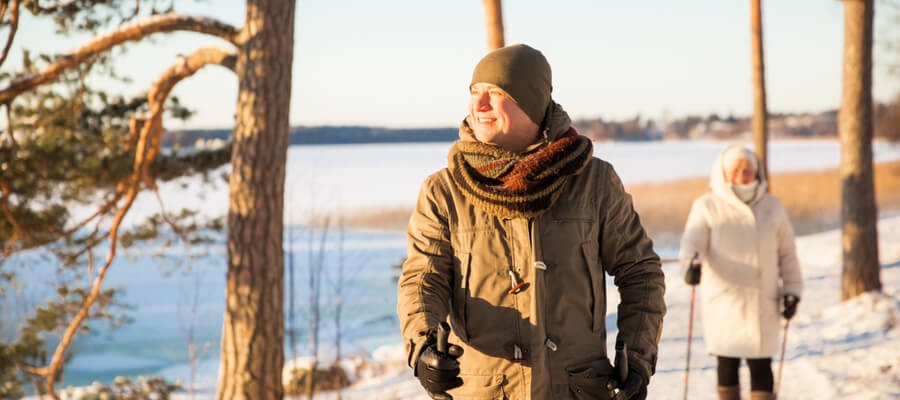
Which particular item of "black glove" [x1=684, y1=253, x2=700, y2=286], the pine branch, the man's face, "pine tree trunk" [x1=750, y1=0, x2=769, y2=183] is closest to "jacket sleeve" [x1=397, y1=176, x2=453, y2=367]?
the man's face

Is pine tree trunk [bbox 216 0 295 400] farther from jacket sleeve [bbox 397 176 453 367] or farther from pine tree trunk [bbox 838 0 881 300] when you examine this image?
pine tree trunk [bbox 838 0 881 300]

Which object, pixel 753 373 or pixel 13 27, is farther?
pixel 13 27

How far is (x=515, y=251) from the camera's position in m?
2.29

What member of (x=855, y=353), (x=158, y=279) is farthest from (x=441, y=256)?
(x=158, y=279)

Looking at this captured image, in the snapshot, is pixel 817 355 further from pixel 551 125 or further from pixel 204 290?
pixel 204 290

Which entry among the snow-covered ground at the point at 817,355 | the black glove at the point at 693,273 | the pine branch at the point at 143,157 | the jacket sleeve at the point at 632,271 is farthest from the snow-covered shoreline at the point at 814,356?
the jacket sleeve at the point at 632,271

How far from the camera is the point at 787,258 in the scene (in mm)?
4984

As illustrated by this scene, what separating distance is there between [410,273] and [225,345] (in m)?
4.66

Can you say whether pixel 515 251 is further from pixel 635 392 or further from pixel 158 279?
pixel 158 279

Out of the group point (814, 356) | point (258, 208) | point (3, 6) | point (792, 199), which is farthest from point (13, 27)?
point (792, 199)

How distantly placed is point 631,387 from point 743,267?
9.95 ft

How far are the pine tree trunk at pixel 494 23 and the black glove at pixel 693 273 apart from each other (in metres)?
2.61

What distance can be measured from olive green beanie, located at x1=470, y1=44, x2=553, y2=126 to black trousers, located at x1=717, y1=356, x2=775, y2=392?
10.8 ft

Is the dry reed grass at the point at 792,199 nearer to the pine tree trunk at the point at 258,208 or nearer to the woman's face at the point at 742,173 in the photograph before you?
the woman's face at the point at 742,173
